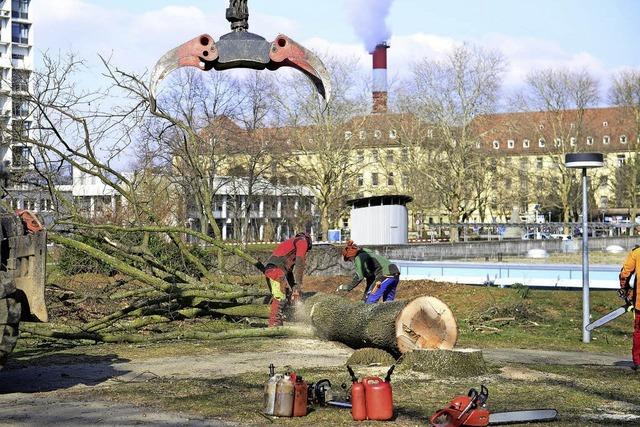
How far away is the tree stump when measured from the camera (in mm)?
10602

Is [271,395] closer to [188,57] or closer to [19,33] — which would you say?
[188,57]

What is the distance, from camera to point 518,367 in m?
11.4

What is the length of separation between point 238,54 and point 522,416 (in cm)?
393

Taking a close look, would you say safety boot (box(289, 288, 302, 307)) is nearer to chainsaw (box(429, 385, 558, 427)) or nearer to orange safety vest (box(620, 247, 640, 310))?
orange safety vest (box(620, 247, 640, 310))

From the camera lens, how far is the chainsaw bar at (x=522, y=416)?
7.83 metres

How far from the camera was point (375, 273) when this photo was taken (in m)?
14.6

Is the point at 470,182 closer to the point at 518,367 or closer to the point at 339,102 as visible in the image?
the point at 339,102

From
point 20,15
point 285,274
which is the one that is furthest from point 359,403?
point 20,15

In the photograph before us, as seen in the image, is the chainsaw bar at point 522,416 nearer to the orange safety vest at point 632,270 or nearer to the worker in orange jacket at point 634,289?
the worker in orange jacket at point 634,289

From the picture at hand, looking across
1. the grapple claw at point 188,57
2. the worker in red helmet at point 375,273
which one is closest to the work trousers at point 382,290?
the worker in red helmet at point 375,273

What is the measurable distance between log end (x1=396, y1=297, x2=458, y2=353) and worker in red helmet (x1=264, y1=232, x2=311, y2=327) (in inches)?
140

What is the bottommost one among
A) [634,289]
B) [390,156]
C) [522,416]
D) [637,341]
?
[522,416]

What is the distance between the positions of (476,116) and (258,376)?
49892 millimetres

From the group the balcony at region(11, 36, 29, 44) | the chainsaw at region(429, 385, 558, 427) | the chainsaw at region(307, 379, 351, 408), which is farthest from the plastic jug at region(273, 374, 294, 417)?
the balcony at region(11, 36, 29, 44)
